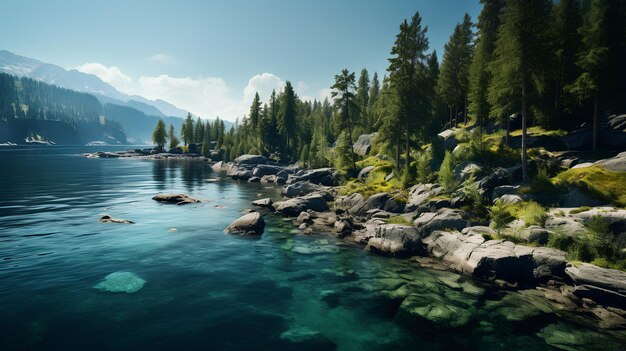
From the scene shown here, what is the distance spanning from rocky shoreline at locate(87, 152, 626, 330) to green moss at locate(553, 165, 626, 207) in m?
2.97

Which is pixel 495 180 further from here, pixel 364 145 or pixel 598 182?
pixel 364 145

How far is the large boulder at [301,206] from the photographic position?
115 feet

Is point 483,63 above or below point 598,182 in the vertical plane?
above

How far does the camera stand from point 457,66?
54.9 metres

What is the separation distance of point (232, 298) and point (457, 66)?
54517 mm

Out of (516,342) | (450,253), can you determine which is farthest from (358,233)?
(516,342)

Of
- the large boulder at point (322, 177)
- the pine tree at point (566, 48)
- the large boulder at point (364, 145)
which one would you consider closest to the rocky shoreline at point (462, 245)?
the large boulder at point (322, 177)

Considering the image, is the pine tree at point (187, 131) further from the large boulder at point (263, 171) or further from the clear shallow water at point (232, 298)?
the clear shallow water at point (232, 298)

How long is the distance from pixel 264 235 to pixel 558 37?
43370 millimetres

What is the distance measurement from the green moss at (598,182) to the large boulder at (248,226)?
80.6 ft

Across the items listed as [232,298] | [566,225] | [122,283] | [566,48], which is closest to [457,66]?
[566,48]

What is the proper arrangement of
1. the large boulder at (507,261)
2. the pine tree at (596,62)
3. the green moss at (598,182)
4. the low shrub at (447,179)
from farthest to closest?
1. the pine tree at (596,62)
2. the low shrub at (447,179)
3. the green moss at (598,182)
4. the large boulder at (507,261)

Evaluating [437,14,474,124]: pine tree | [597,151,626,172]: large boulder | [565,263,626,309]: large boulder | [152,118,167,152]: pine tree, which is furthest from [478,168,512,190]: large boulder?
[152,118,167,152]: pine tree

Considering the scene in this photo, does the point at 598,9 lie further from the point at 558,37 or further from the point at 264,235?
the point at 264,235
